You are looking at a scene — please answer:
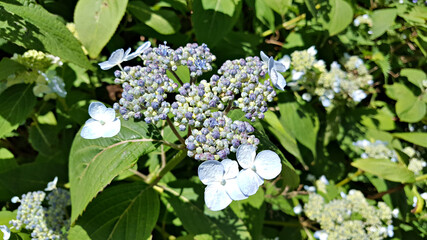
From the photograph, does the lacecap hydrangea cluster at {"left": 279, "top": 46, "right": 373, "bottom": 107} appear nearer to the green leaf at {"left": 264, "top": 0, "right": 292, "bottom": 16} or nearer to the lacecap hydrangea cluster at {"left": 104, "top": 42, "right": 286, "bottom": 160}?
the green leaf at {"left": 264, "top": 0, "right": 292, "bottom": 16}

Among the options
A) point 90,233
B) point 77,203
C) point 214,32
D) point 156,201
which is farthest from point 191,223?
point 214,32

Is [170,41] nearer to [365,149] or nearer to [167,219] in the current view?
[167,219]

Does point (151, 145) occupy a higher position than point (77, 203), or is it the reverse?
point (151, 145)

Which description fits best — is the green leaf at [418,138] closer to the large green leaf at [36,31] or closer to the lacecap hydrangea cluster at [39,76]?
the large green leaf at [36,31]

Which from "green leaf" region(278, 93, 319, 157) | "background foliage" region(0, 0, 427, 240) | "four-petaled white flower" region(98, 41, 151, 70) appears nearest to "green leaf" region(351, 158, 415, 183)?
"background foliage" region(0, 0, 427, 240)

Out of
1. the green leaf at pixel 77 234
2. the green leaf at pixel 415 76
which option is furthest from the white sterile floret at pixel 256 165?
the green leaf at pixel 415 76

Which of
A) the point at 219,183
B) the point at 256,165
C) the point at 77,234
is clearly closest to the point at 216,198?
the point at 219,183

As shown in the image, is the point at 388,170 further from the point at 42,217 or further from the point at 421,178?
the point at 42,217
